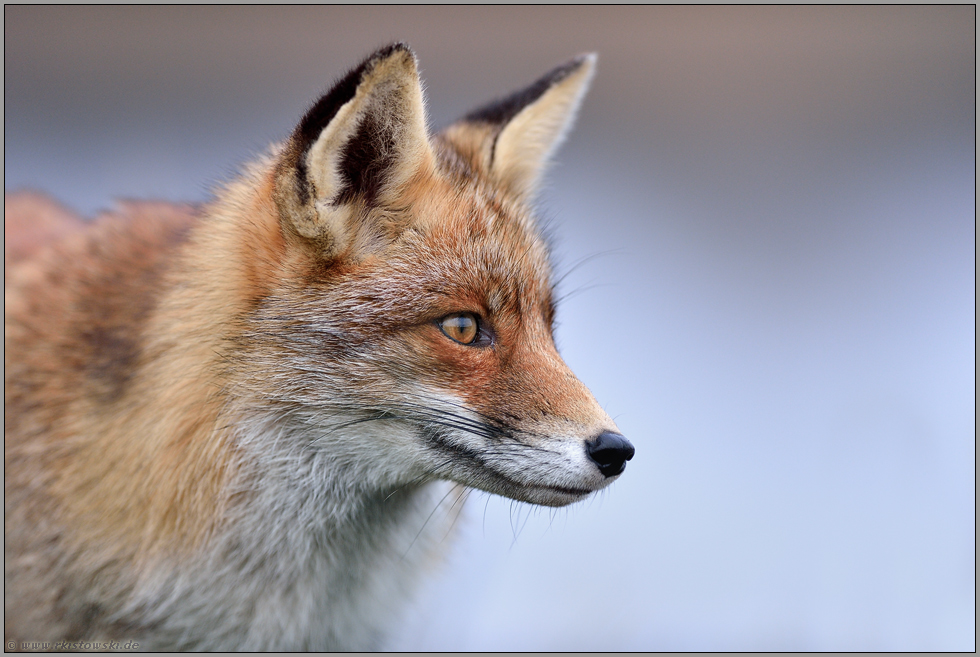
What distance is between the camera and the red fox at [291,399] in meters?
2.31

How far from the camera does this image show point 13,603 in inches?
102

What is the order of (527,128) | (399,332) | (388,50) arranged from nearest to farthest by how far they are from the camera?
(388,50)
(399,332)
(527,128)

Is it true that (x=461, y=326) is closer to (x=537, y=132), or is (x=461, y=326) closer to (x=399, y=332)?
(x=399, y=332)

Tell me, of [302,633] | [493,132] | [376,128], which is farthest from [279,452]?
[493,132]

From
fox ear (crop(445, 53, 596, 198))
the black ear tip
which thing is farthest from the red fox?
fox ear (crop(445, 53, 596, 198))

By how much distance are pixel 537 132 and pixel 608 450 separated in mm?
1611

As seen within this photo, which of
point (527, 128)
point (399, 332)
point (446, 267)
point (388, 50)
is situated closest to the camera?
point (388, 50)

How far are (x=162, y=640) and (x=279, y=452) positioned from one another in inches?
31.4

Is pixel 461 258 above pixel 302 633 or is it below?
above

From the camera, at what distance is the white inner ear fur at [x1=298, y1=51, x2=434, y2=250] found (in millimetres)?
2188

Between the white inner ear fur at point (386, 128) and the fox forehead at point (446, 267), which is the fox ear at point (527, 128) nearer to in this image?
the fox forehead at point (446, 267)

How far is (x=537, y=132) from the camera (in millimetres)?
3277

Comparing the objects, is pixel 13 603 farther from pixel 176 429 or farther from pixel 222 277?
pixel 222 277

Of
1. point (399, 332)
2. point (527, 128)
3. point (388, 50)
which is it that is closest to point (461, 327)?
point (399, 332)
